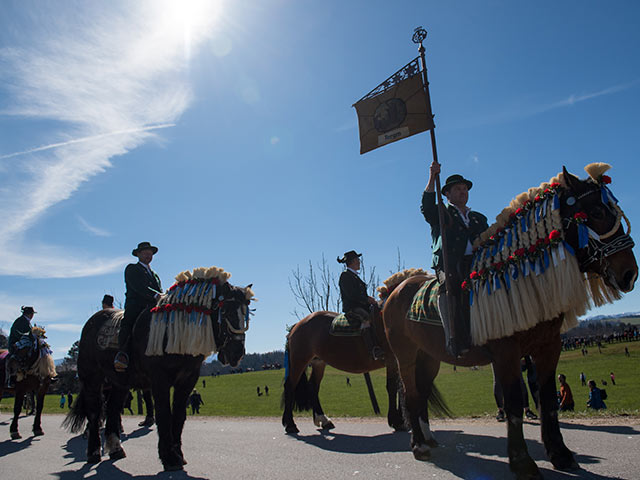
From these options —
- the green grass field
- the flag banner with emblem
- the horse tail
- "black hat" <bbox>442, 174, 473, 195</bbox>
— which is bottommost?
the green grass field

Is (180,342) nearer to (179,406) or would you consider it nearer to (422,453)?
(179,406)

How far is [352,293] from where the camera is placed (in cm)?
866

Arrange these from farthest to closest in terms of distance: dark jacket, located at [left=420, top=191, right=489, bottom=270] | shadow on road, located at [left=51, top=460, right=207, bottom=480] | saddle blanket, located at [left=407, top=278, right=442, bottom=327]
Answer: shadow on road, located at [left=51, top=460, right=207, bottom=480], saddle blanket, located at [left=407, top=278, right=442, bottom=327], dark jacket, located at [left=420, top=191, right=489, bottom=270]

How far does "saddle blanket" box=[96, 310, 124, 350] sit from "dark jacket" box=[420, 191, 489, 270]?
517cm

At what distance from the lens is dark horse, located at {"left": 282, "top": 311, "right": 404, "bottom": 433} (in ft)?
27.2

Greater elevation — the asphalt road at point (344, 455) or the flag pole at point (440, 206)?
the flag pole at point (440, 206)

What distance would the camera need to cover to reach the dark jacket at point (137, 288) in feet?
22.8

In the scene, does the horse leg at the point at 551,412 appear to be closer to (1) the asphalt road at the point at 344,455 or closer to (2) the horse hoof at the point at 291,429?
(1) the asphalt road at the point at 344,455

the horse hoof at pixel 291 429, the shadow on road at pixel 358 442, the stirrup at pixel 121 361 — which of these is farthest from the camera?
the horse hoof at pixel 291 429

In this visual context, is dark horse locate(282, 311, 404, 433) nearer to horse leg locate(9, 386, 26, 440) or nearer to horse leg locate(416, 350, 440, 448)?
horse leg locate(416, 350, 440, 448)

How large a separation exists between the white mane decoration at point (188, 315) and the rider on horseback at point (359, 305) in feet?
9.34

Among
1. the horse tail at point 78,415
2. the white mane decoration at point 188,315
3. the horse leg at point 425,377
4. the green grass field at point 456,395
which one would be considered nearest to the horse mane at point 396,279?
the horse leg at point 425,377

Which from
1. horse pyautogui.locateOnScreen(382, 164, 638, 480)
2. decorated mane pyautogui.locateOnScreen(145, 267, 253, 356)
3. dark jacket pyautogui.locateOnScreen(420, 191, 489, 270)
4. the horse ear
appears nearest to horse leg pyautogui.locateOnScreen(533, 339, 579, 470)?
horse pyautogui.locateOnScreen(382, 164, 638, 480)

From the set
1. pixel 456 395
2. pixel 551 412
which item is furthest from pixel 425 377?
pixel 456 395
